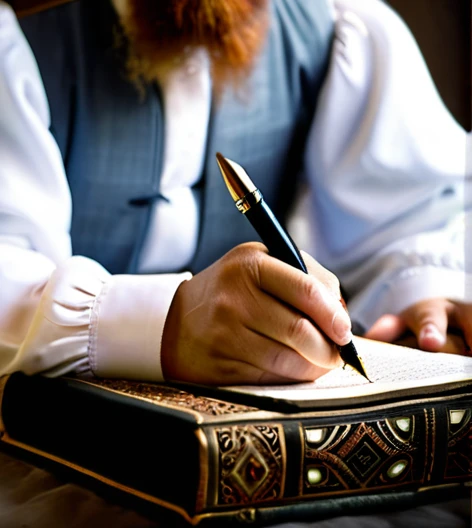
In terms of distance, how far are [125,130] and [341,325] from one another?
1.37ft

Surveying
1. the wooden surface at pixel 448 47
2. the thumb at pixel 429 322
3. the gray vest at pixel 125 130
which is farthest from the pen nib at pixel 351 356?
the wooden surface at pixel 448 47

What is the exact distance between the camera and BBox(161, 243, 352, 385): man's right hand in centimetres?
47

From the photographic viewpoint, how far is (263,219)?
490mm

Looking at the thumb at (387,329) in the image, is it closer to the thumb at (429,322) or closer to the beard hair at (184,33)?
the thumb at (429,322)

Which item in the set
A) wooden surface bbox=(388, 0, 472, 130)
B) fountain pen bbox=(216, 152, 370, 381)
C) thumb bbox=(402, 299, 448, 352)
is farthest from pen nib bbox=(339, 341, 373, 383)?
wooden surface bbox=(388, 0, 472, 130)

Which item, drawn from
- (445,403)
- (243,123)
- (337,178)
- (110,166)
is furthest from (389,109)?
(445,403)

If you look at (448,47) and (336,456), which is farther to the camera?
(448,47)

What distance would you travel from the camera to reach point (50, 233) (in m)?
0.71

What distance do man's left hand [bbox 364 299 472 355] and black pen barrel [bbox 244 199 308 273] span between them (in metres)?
0.25

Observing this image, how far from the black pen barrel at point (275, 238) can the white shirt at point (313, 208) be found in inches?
3.9

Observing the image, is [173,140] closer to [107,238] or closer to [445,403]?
[107,238]

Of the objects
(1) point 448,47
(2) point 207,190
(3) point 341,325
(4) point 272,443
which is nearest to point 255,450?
(4) point 272,443

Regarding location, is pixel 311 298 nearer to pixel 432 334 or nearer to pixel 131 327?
pixel 131 327

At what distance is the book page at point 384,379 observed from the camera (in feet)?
1.46
